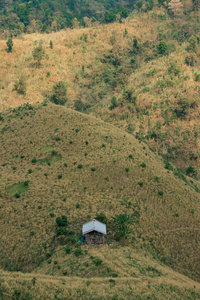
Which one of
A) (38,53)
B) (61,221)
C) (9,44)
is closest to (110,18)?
(38,53)

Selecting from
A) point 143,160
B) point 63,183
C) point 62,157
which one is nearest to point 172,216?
point 143,160

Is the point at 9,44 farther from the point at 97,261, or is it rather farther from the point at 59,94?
the point at 97,261

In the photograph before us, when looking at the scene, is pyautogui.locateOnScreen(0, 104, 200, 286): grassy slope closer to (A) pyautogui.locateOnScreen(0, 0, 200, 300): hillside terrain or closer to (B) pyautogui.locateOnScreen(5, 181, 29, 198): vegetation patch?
(B) pyautogui.locateOnScreen(5, 181, 29, 198): vegetation patch

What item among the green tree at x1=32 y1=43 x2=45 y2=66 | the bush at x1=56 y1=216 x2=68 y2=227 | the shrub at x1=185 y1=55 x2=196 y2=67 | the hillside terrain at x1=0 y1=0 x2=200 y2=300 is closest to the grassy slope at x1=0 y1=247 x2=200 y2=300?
the hillside terrain at x1=0 y1=0 x2=200 y2=300

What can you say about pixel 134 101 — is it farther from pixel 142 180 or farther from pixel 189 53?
pixel 142 180

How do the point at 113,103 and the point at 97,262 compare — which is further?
the point at 113,103

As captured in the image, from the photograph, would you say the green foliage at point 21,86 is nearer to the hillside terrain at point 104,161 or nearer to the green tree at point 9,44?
the hillside terrain at point 104,161

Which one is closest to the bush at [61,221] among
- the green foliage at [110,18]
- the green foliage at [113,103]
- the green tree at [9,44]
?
the green foliage at [113,103]
